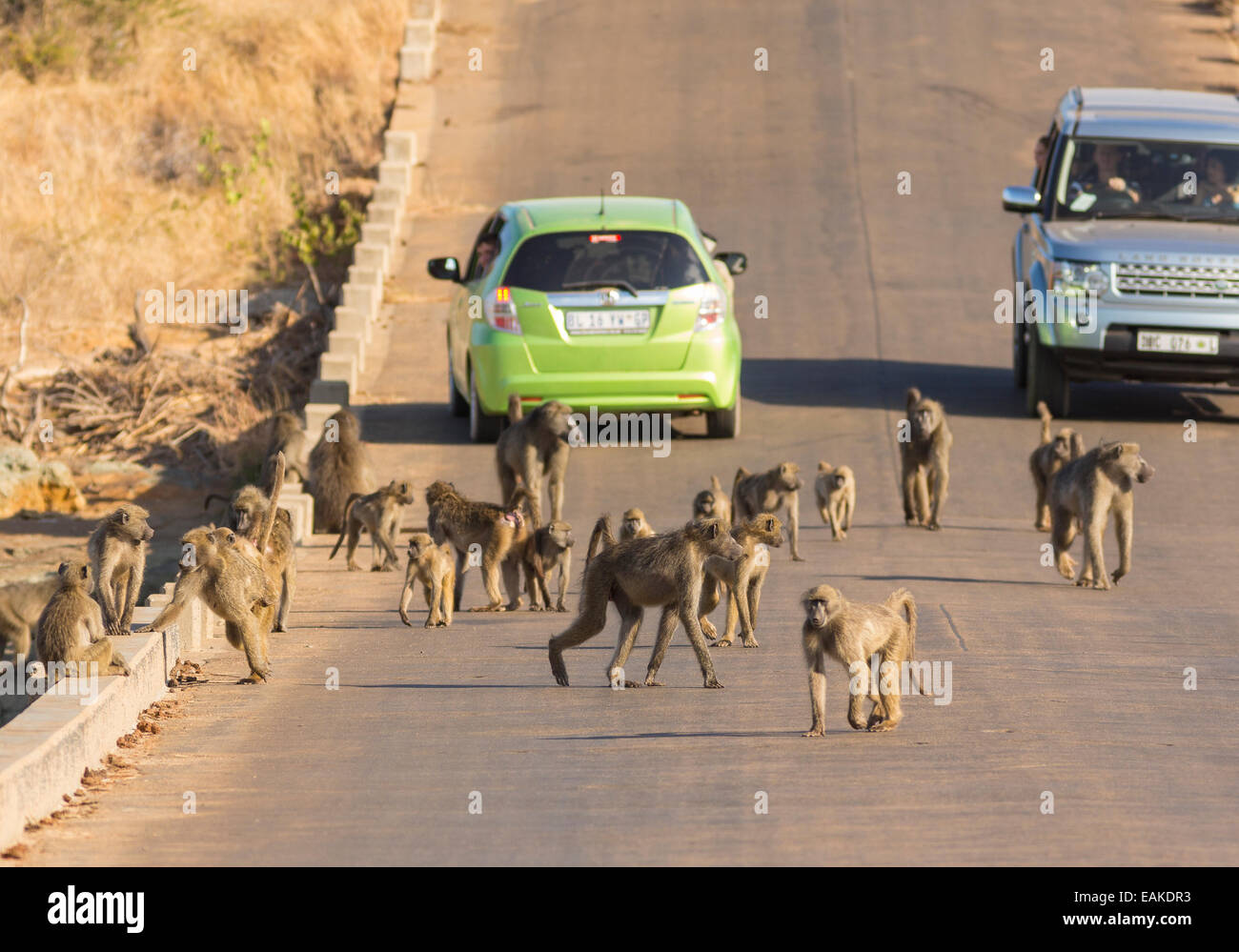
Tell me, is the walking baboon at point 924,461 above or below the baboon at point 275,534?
above

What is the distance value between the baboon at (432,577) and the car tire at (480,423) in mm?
5712

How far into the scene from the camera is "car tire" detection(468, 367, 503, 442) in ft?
59.6

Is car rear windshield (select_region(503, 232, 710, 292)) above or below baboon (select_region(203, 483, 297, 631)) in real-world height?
above

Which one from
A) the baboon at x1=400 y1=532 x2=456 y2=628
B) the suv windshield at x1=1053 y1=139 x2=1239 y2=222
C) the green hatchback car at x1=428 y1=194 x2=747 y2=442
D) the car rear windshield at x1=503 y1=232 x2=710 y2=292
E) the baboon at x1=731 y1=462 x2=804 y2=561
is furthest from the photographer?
the suv windshield at x1=1053 y1=139 x2=1239 y2=222

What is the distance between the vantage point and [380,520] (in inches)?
561

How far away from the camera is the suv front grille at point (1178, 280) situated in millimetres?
18156

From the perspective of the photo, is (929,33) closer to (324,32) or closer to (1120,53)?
(1120,53)

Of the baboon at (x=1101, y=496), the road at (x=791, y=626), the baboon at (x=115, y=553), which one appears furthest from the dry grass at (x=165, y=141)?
the baboon at (x=1101, y=496)

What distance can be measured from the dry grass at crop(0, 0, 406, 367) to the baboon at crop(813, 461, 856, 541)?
1245 cm

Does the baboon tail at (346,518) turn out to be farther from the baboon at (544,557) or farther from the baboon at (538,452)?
the baboon at (544,557)

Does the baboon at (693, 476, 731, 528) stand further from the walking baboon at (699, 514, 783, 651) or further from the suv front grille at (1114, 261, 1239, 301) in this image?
the suv front grille at (1114, 261, 1239, 301)

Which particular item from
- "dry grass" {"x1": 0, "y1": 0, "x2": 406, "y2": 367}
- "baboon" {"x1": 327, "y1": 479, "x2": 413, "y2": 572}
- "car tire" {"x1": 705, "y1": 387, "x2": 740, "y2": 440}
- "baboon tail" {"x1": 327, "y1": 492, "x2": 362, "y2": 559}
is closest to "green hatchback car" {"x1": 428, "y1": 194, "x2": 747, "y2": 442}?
"car tire" {"x1": 705, "y1": 387, "x2": 740, "y2": 440}

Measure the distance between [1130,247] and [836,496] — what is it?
465 centimetres

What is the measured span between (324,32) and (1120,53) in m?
13.7
